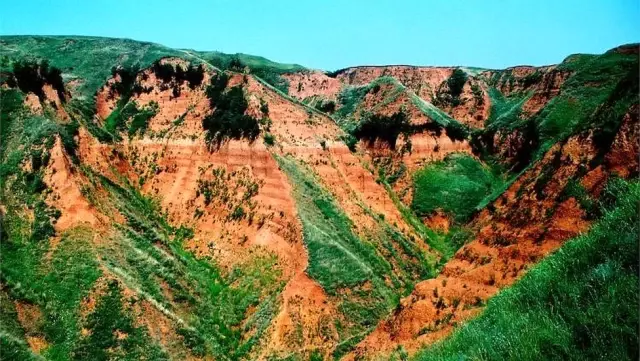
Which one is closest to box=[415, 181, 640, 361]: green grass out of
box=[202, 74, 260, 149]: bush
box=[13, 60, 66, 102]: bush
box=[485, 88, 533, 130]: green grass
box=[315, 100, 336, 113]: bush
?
box=[202, 74, 260, 149]: bush

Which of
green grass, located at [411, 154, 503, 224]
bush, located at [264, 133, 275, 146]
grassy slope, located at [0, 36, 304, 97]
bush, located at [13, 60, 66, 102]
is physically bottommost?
green grass, located at [411, 154, 503, 224]

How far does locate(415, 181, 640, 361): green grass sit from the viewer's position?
319 inches

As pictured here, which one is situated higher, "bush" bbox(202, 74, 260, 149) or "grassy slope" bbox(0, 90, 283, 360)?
"bush" bbox(202, 74, 260, 149)

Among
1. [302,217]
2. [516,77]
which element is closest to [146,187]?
[302,217]

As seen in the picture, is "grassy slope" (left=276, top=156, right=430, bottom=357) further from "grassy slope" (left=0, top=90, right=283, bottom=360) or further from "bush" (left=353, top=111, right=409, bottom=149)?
"bush" (left=353, top=111, right=409, bottom=149)

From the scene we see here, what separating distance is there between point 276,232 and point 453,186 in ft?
90.5

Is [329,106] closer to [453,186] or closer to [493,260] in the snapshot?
[453,186]

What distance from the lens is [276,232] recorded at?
120 ft

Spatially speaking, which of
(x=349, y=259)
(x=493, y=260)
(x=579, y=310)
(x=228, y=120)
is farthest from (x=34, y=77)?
(x=579, y=310)

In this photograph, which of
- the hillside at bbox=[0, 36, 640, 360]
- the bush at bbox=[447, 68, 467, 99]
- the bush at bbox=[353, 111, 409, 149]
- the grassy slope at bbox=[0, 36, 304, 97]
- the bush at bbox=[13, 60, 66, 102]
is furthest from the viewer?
the bush at bbox=[447, 68, 467, 99]

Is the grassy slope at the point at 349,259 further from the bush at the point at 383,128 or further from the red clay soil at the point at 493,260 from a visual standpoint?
the bush at the point at 383,128

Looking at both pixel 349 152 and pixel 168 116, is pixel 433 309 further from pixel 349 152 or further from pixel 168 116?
pixel 168 116

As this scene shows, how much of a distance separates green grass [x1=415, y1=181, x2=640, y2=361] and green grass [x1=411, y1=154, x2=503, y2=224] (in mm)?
42301

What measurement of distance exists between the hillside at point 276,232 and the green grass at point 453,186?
296 mm
